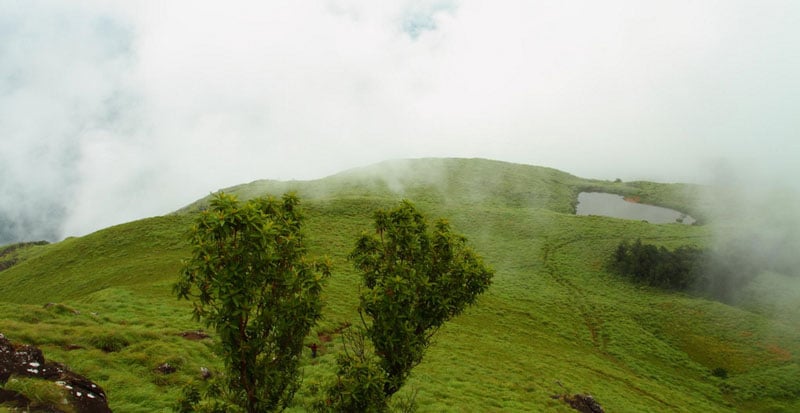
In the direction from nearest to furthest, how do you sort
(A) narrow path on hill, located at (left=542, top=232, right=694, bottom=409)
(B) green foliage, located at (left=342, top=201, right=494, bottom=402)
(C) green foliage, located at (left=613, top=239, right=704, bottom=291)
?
(B) green foliage, located at (left=342, top=201, right=494, bottom=402)
(A) narrow path on hill, located at (left=542, top=232, right=694, bottom=409)
(C) green foliage, located at (left=613, top=239, right=704, bottom=291)

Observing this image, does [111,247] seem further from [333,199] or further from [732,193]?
[732,193]

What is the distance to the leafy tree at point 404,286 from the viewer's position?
1253 centimetres

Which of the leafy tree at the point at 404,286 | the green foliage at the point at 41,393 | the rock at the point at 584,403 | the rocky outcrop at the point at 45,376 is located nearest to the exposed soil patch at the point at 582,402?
the rock at the point at 584,403

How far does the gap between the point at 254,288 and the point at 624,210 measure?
11616 centimetres

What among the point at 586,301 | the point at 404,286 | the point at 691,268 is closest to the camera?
the point at 404,286

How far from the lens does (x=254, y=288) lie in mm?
10008

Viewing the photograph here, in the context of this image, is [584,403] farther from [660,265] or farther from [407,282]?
[660,265]

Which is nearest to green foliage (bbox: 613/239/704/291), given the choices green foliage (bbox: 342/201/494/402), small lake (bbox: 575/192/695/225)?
small lake (bbox: 575/192/695/225)

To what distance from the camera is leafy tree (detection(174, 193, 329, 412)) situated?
9570 millimetres

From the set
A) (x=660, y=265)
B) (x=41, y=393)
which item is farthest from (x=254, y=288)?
(x=660, y=265)

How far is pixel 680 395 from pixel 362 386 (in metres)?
38.1

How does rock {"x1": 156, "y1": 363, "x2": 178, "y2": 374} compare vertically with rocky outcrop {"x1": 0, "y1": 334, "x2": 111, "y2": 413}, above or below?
below

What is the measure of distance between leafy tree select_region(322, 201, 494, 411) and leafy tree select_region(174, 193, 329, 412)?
202cm

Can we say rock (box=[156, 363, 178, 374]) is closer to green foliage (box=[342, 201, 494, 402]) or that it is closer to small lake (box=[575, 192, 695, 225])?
green foliage (box=[342, 201, 494, 402])
